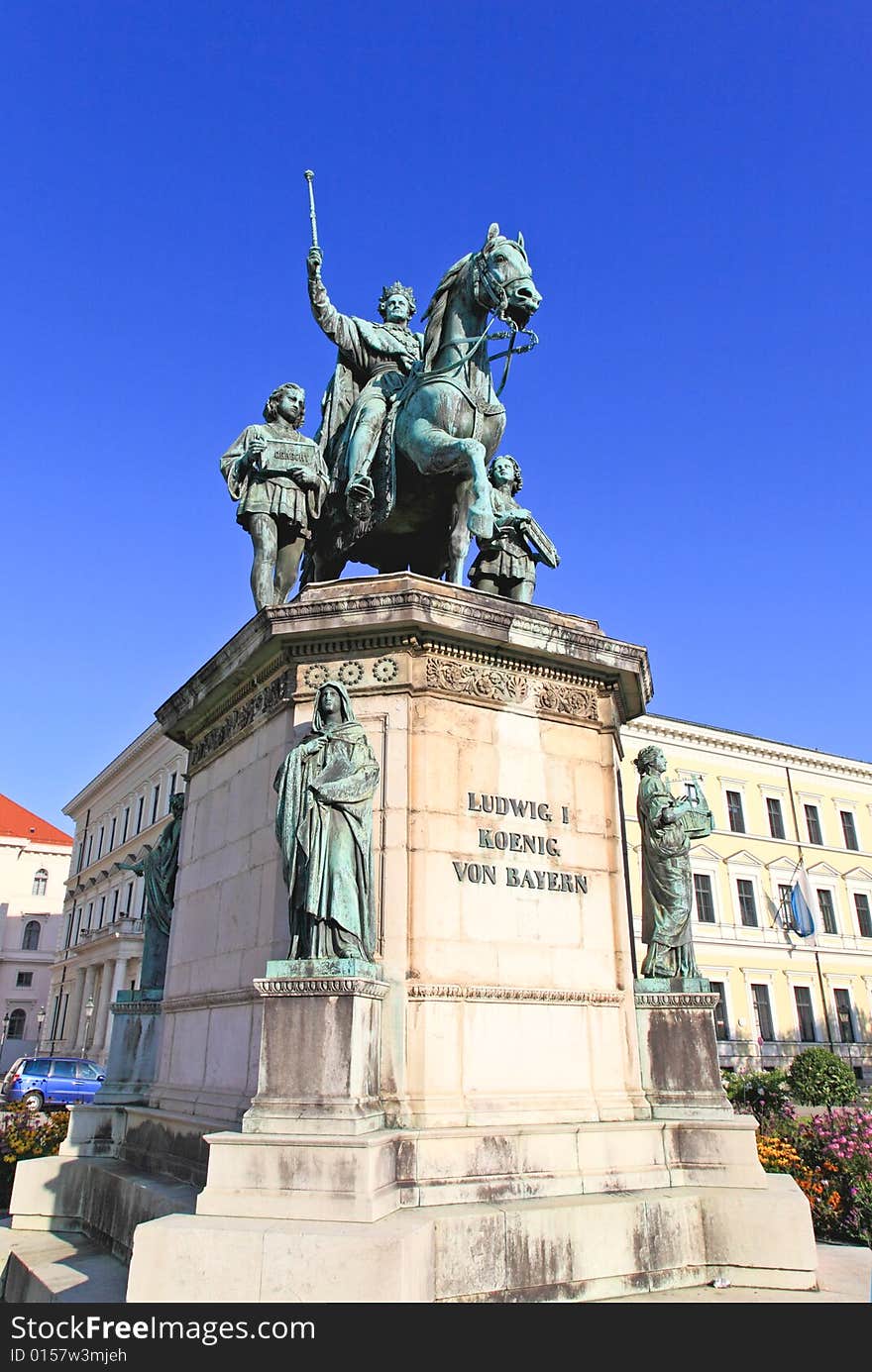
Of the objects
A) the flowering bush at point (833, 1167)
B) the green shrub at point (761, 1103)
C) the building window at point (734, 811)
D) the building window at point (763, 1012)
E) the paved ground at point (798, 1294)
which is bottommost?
the paved ground at point (798, 1294)

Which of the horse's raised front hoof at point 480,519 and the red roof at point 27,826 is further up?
the red roof at point 27,826

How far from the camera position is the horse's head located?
31.1ft

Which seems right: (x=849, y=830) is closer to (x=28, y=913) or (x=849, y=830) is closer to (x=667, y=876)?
(x=667, y=876)

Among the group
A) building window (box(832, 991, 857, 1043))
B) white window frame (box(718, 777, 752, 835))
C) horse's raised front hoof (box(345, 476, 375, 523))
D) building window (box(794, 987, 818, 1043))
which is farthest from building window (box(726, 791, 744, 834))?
horse's raised front hoof (box(345, 476, 375, 523))

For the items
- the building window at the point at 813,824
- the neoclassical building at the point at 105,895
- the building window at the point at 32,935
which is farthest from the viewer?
the building window at the point at 32,935

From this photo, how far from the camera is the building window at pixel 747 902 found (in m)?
55.9

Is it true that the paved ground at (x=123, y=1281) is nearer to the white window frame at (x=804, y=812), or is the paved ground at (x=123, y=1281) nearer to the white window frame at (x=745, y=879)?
the white window frame at (x=745, y=879)

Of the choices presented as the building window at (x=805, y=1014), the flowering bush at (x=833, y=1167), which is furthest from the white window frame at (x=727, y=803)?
the flowering bush at (x=833, y=1167)

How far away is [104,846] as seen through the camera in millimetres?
71438

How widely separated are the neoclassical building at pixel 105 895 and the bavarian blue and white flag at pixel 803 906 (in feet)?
110

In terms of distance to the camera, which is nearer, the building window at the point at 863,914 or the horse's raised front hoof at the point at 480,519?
the horse's raised front hoof at the point at 480,519

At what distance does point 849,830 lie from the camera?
62250 mm

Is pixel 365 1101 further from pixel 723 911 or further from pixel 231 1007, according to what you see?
pixel 723 911
